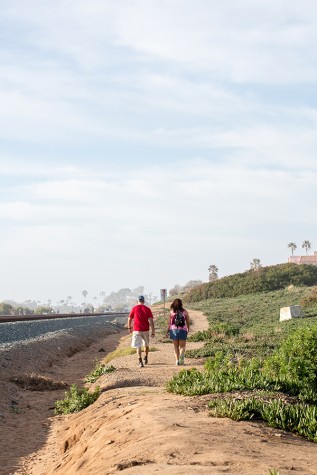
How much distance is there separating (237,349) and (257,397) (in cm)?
1110

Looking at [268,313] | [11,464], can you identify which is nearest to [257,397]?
[11,464]

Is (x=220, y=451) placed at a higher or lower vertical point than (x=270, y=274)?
lower

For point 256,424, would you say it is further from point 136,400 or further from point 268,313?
point 268,313

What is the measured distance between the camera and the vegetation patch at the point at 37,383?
18.6 m

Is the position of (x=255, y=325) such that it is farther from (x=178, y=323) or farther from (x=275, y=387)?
(x=275, y=387)

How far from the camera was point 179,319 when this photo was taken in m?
17.3

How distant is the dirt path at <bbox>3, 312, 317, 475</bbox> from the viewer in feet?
21.4

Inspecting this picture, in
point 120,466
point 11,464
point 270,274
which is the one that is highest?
point 270,274

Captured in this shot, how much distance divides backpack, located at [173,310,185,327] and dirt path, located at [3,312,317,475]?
13.3 feet

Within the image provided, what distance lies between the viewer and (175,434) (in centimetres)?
775

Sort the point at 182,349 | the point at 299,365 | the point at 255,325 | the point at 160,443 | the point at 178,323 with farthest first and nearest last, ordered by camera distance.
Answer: the point at 255,325 → the point at 182,349 → the point at 178,323 → the point at 299,365 → the point at 160,443

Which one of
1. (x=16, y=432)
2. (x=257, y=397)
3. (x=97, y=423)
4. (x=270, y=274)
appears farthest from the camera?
(x=270, y=274)

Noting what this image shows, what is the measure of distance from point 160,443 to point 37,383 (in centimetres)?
1219

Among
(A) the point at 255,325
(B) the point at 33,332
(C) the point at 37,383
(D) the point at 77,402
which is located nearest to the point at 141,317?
(D) the point at 77,402
